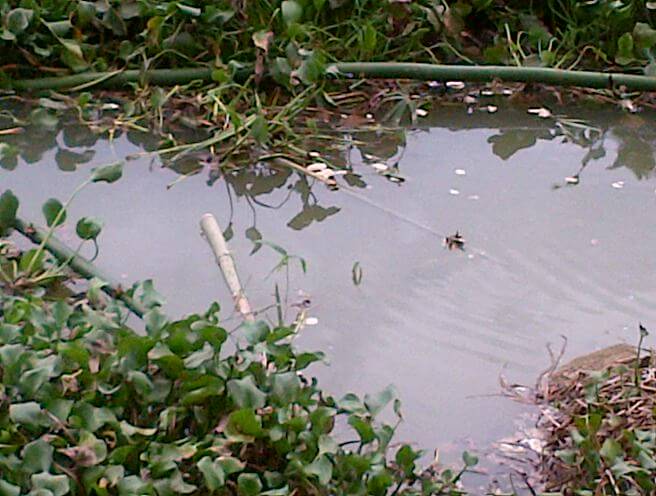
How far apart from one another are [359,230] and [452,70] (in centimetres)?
78

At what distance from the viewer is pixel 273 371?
5.62 feet

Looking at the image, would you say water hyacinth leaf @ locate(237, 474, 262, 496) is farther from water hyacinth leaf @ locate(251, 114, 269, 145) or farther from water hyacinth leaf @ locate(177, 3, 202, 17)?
water hyacinth leaf @ locate(177, 3, 202, 17)

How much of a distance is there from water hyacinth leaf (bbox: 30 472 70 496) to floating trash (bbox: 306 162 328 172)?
1391 mm

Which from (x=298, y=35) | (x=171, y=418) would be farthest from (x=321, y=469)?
(x=298, y=35)

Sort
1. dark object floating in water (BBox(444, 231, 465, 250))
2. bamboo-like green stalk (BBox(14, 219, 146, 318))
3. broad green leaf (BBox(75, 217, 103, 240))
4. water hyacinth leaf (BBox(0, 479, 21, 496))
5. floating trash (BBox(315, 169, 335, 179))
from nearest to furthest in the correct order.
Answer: water hyacinth leaf (BBox(0, 479, 21, 496)) < broad green leaf (BBox(75, 217, 103, 240)) < bamboo-like green stalk (BBox(14, 219, 146, 318)) < dark object floating in water (BBox(444, 231, 465, 250)) < floating trash (BBox(315, 169, 335, 179))

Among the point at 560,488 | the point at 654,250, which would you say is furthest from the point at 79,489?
the point at 654,250

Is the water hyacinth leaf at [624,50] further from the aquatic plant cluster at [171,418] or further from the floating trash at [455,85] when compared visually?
the aquatic plant cluster at [171,418]

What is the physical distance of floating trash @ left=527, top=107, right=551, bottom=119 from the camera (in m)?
Result: 3.17

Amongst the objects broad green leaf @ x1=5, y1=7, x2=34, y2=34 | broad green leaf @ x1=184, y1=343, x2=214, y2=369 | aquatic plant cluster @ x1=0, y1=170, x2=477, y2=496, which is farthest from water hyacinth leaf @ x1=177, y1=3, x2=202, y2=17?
→ broad green leaf @ x1=184, y1=343, x2=214, y2=369

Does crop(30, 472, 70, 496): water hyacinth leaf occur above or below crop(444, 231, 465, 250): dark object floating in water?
above

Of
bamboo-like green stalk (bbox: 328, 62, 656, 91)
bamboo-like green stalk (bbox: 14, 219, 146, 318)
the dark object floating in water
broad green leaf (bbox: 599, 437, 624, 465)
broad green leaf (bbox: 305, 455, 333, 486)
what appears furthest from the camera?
bamboo-like green stalk (bbox: 328, 62, 656, 91)

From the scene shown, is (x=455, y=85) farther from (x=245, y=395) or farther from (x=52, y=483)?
(x=52, y=483)

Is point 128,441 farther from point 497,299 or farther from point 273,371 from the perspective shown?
point 497,299

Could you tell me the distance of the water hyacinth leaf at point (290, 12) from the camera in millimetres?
3029
